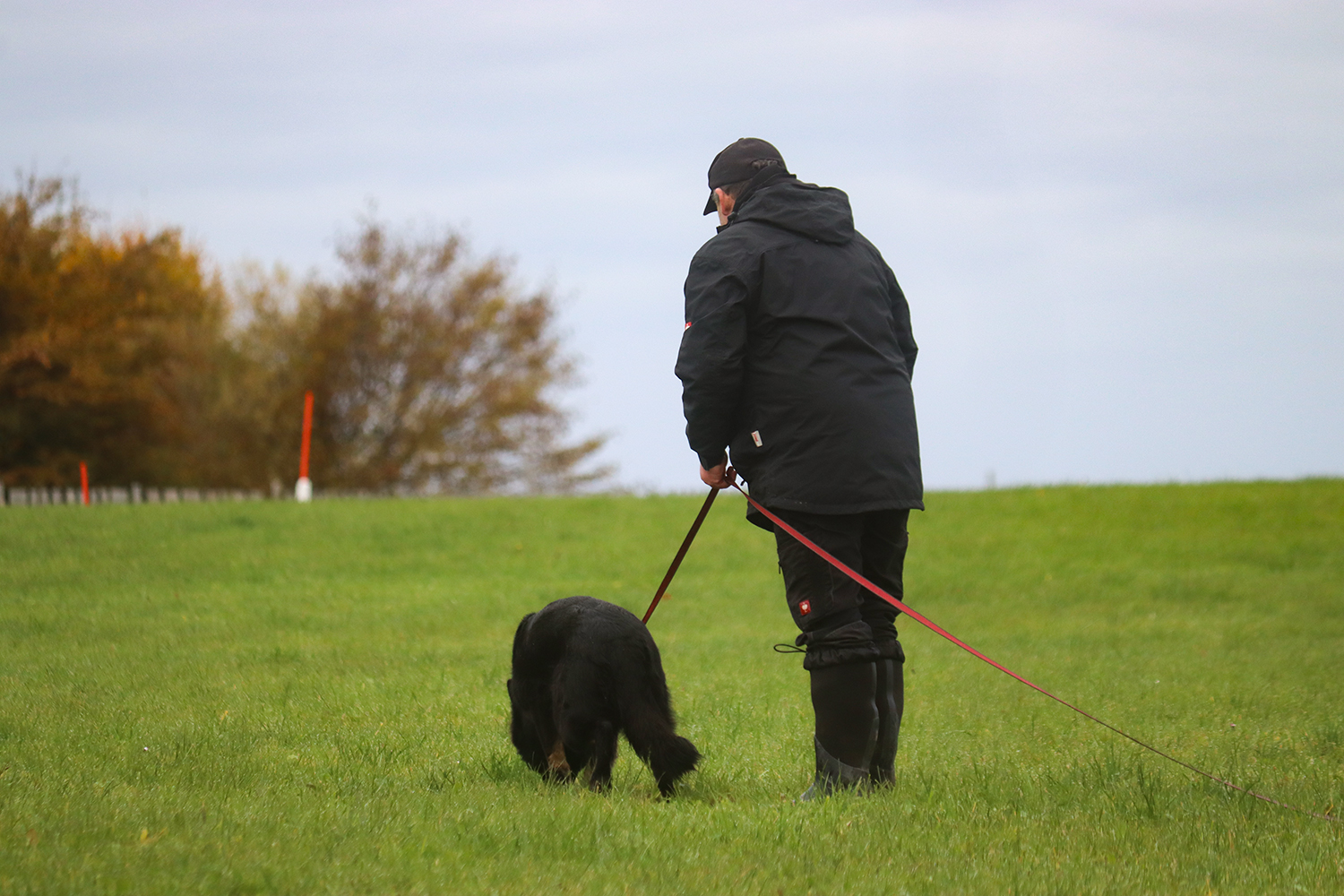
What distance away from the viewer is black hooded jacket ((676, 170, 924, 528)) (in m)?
4.17

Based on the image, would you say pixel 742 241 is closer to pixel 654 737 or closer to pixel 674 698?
pixel 654 737

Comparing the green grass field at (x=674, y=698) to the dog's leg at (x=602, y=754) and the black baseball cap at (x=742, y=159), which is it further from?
the black baseball cap at (x=742, y=159)

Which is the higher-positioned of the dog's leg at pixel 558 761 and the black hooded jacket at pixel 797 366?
the black hooded jacket at pixel 797 366

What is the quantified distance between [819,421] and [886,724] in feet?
3.92

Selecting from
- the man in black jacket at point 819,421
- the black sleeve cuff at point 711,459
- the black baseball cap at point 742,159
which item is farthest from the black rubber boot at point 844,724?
the black baseball cap at point 742,159

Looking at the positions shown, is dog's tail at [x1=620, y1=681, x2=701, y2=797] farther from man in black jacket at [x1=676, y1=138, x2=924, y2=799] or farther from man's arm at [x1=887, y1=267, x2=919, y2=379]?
man's arm at [x1=887, y1=267, x2=919, y2=379]

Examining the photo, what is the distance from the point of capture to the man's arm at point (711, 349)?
4164mm

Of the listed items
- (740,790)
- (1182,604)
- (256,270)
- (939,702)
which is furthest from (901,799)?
(256,270)

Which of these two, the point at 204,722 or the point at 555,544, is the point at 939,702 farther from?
the point at 555,544

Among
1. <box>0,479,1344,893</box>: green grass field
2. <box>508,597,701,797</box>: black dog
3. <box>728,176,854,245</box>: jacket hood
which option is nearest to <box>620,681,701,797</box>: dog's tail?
<box>508,597,701,797</box>: black dog

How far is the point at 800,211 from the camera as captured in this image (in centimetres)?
439

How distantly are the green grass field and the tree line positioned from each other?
13569 mm

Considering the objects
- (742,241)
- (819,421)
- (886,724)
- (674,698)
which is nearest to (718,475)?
(819,421)

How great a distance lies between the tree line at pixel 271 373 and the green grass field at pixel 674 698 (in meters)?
13.6
